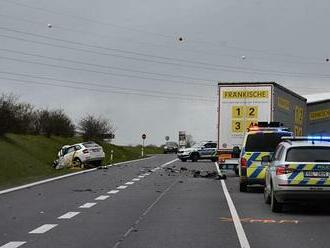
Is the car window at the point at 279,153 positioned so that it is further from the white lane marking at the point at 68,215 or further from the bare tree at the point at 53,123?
the bare tree at the point at 53,123

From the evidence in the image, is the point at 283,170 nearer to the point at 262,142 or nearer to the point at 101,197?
the point at 101,197

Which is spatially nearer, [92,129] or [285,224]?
[285,224]

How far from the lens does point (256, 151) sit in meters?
20.7

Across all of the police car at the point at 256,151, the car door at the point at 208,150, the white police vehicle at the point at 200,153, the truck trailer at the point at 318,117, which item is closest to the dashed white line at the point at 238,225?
the police car at the point at 256,151

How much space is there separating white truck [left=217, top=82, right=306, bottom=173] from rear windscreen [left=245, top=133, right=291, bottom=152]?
5995mm

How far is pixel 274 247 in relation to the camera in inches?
380

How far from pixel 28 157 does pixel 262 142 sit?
20.1m

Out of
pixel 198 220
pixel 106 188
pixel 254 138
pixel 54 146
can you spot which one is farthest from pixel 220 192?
pixel 54 146

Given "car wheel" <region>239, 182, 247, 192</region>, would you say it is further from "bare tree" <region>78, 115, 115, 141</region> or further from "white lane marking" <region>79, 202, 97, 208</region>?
"bare tree" <region>78, 115, 115, 141</region>

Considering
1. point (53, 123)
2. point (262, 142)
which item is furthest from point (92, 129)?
point (262, 142)

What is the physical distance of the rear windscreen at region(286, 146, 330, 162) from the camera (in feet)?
47.8

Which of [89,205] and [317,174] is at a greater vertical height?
[317,174]

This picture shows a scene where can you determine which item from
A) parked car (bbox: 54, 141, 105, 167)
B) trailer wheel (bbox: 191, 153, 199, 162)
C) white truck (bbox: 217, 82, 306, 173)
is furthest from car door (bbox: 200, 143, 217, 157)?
white truck (bbox: 217, 82, 306, 173)

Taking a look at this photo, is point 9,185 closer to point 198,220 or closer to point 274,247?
point 198,220
